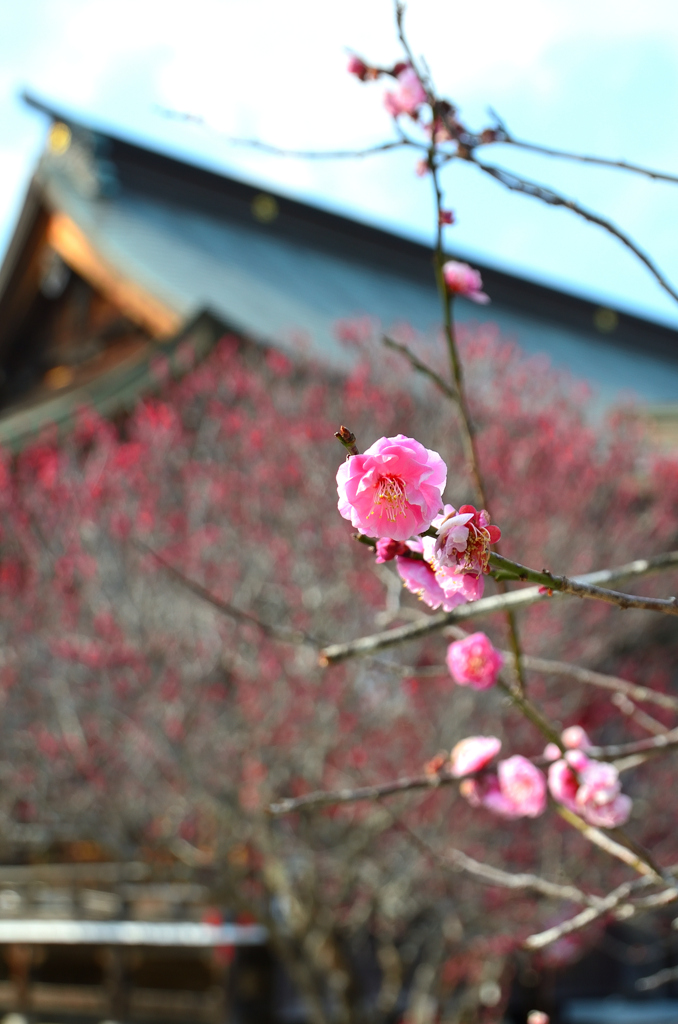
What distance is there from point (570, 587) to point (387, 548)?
0.20 meters

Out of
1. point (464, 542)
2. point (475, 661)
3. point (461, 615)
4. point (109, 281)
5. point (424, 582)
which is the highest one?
point (464, 542)

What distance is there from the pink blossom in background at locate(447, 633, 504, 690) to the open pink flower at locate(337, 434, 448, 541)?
763 mm

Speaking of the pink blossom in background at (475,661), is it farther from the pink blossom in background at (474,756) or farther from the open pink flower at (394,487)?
the open pink flower at (394,487)

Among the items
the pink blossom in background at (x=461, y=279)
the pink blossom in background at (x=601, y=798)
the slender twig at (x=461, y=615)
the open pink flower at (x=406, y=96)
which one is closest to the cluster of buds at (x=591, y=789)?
the pink blossom in background at (x=601, y=798)

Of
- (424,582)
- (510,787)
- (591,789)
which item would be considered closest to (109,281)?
(510,787)

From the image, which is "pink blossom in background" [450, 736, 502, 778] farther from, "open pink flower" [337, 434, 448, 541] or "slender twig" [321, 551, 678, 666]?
"open pink flower" [337, 434, 448, 541]

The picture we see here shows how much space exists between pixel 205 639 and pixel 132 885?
199cm

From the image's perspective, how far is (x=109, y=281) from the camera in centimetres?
816

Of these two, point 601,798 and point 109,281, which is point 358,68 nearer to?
point 601,798

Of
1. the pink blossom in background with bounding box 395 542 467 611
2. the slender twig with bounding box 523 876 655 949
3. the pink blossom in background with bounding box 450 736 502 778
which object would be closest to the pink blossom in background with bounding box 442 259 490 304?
the pink blossom in background with bounding box 450 736 502 778

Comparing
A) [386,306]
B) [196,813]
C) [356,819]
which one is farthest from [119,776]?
[386,306]

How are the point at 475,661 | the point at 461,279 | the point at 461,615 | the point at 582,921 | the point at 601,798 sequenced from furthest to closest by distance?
the point at 461,279
the point at 601,798
the point at 475,661
the point at 582,921
the point at 461,615

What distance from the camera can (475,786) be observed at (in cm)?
194

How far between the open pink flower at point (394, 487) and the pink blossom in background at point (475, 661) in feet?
2.50
